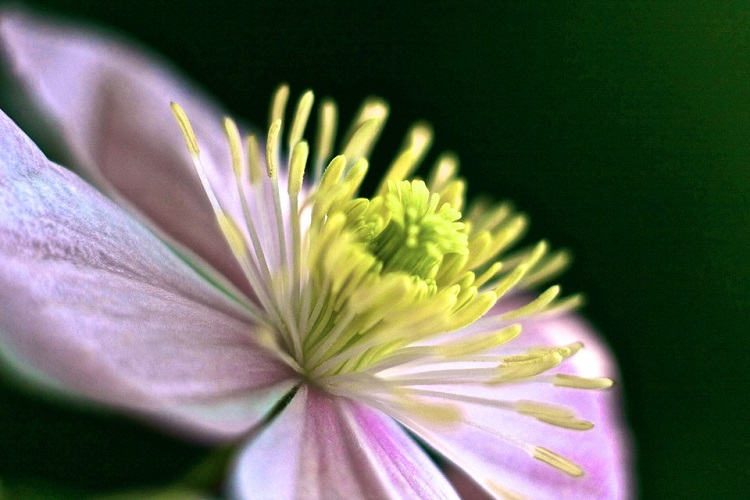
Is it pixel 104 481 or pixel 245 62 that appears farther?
pixel 245 62

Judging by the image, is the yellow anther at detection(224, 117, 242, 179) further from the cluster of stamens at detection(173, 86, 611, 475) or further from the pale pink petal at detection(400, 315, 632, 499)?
the pale pink petal at detection(400, 315, 632, 499)

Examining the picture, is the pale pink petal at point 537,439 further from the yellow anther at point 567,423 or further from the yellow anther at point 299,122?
the yellow anther at point 299,122

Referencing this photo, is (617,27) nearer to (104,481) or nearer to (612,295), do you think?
(612,295)

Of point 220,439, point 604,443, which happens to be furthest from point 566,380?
point 220,439

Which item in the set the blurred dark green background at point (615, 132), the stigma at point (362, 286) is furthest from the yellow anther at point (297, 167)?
the blurred dark green background at point (615, 132)

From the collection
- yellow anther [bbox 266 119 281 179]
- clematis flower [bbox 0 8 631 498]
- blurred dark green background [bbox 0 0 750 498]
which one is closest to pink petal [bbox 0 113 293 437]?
clematis flower [bbox 0 8 631 498]
